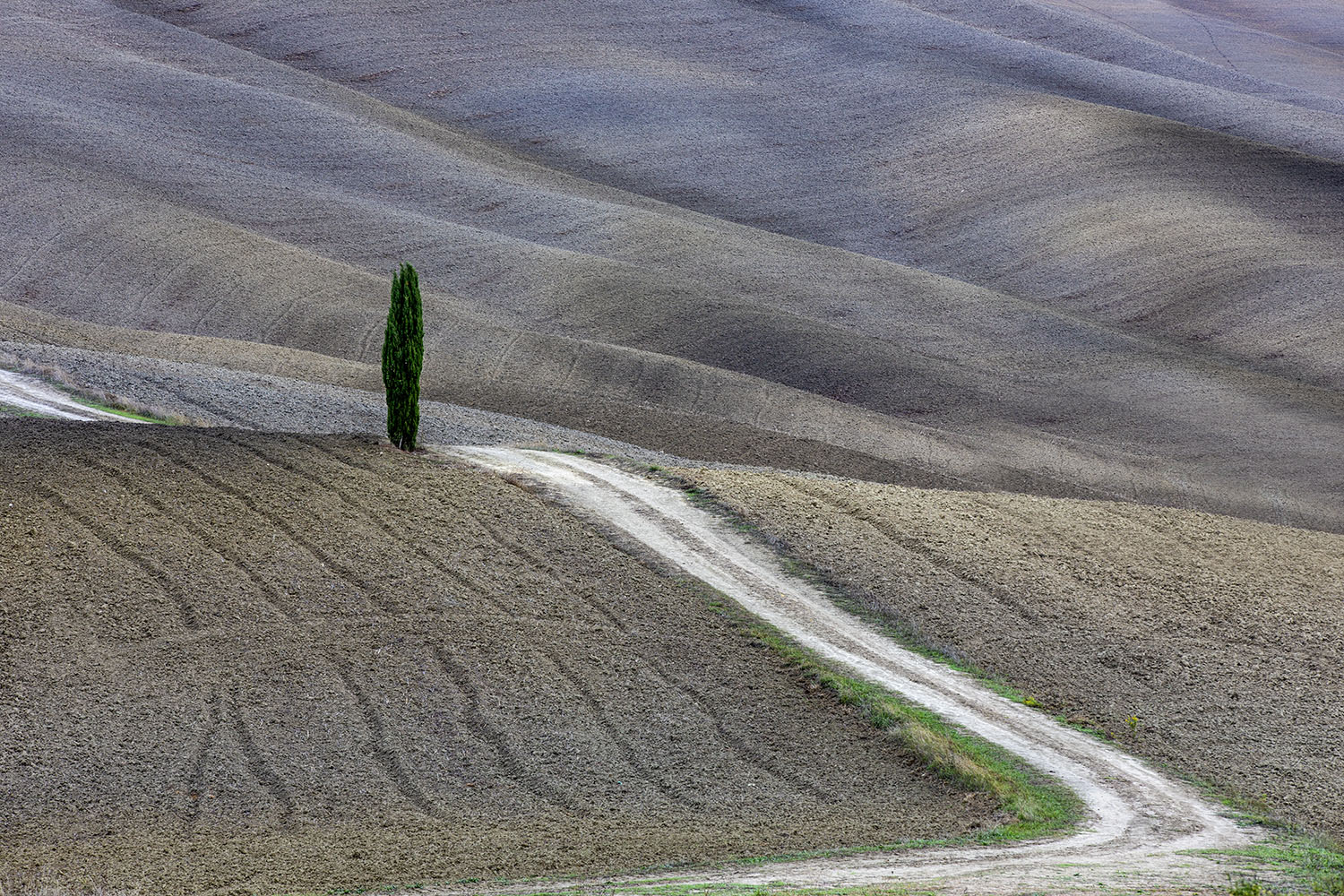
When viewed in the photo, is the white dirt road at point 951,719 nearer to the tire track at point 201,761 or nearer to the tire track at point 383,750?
the tire track at point 383,750

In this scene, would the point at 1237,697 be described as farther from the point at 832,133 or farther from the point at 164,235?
the point at 832,133

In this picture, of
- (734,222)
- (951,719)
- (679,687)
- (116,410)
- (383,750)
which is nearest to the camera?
(383,750)

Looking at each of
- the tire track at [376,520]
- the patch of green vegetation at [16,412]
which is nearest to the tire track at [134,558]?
the tire track at [376,520]

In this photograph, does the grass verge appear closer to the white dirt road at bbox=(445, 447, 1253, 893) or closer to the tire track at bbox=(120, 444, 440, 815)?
the white dirt road at bbox=(445, 447, 1253, 893)

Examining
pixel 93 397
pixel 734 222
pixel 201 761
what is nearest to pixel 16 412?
pixel 93 397

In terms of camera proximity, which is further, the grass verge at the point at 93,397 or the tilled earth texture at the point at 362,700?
the grass verge at the point at 93,397

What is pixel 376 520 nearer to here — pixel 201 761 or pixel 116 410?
pixel 201 761
